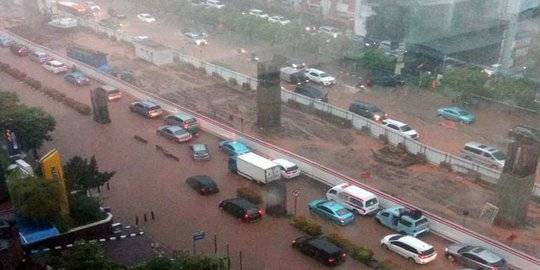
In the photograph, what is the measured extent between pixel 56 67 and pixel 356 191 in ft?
20.0

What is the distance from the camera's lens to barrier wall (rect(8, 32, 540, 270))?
441 centimetres

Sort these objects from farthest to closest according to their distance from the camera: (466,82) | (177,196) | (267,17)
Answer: (267,17), (466,82), (177,196)

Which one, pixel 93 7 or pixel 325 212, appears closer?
pixel 325 212

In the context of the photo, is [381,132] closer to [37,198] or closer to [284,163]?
[284,163]

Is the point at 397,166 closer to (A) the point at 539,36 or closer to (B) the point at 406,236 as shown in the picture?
(B) the point at 406,236

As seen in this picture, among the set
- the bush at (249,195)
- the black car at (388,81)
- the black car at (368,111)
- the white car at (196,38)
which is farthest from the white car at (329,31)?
the bush at (249,195)

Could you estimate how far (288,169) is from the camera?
19.0 ft

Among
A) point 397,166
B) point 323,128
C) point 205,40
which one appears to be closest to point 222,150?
point 323,128

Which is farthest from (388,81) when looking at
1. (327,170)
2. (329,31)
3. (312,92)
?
(327,170)

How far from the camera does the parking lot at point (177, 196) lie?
4.60 m

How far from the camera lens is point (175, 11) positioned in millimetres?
13203

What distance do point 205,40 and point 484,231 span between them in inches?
306

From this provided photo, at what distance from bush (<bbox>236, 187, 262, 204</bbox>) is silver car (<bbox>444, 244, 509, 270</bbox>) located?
175cm

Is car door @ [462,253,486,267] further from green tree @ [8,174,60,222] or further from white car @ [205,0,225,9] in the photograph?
white car @ [205,0,225,9]
